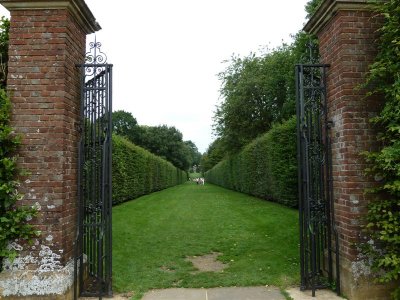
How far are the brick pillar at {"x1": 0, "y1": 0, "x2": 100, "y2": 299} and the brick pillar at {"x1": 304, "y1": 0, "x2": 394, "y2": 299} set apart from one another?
3.50m

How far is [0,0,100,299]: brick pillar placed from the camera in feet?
13.6

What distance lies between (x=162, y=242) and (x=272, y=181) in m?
8.87

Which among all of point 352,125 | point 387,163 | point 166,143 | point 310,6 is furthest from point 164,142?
point 387,163

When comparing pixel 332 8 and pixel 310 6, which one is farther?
pixel 310 6

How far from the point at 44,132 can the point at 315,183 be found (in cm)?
377

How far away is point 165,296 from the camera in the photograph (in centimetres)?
454

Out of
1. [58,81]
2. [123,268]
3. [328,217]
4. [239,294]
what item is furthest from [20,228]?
[328,217]

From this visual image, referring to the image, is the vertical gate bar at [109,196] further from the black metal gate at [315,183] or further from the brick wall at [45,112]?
the black metal gate at [315,183]

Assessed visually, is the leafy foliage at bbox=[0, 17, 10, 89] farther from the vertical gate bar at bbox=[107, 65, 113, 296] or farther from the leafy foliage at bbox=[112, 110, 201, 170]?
the leafy foliage at bbox=[112, 110, 201, 170]

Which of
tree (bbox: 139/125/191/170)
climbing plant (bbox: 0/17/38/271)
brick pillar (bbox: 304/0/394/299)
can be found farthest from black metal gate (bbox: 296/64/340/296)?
tree (bbox: 139/125/191/170)

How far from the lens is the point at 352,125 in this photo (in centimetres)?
438

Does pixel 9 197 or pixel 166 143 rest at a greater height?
pixel 166 143

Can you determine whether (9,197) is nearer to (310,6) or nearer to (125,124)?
(310,6)

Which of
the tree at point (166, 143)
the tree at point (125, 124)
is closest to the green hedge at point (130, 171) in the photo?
the tree at point (166, 143)
